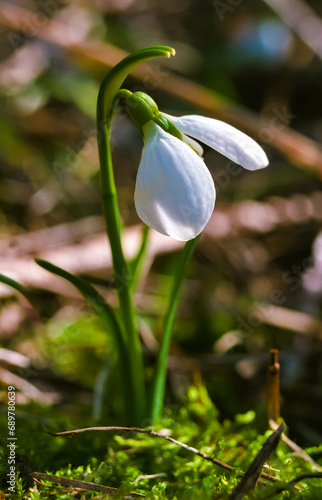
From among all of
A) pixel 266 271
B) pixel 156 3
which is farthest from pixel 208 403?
pixel 156 3

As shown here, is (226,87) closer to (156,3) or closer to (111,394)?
(156,3)

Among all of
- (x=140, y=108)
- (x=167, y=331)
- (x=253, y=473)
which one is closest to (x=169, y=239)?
(x=167, y=331)

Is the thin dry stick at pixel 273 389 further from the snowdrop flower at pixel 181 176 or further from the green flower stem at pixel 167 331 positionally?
the snowdrop flower at pixel 181 176

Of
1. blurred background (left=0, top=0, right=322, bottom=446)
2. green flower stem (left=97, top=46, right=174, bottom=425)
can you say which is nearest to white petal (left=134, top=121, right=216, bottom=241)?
green flower stem (left=97, top=46, right=174, bottom=425)

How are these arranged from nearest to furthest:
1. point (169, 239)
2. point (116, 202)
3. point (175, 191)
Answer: point (175, 191), point (116, 202), point (169, 239)

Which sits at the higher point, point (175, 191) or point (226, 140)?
point (226, 140)

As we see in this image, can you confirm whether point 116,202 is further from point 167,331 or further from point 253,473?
point 253,473

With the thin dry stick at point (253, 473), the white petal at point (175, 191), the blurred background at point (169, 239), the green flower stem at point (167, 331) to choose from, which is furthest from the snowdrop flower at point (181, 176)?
the blurred background at point (169, 239)

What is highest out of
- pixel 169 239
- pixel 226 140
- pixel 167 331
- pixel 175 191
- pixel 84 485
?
pixel 169 239
